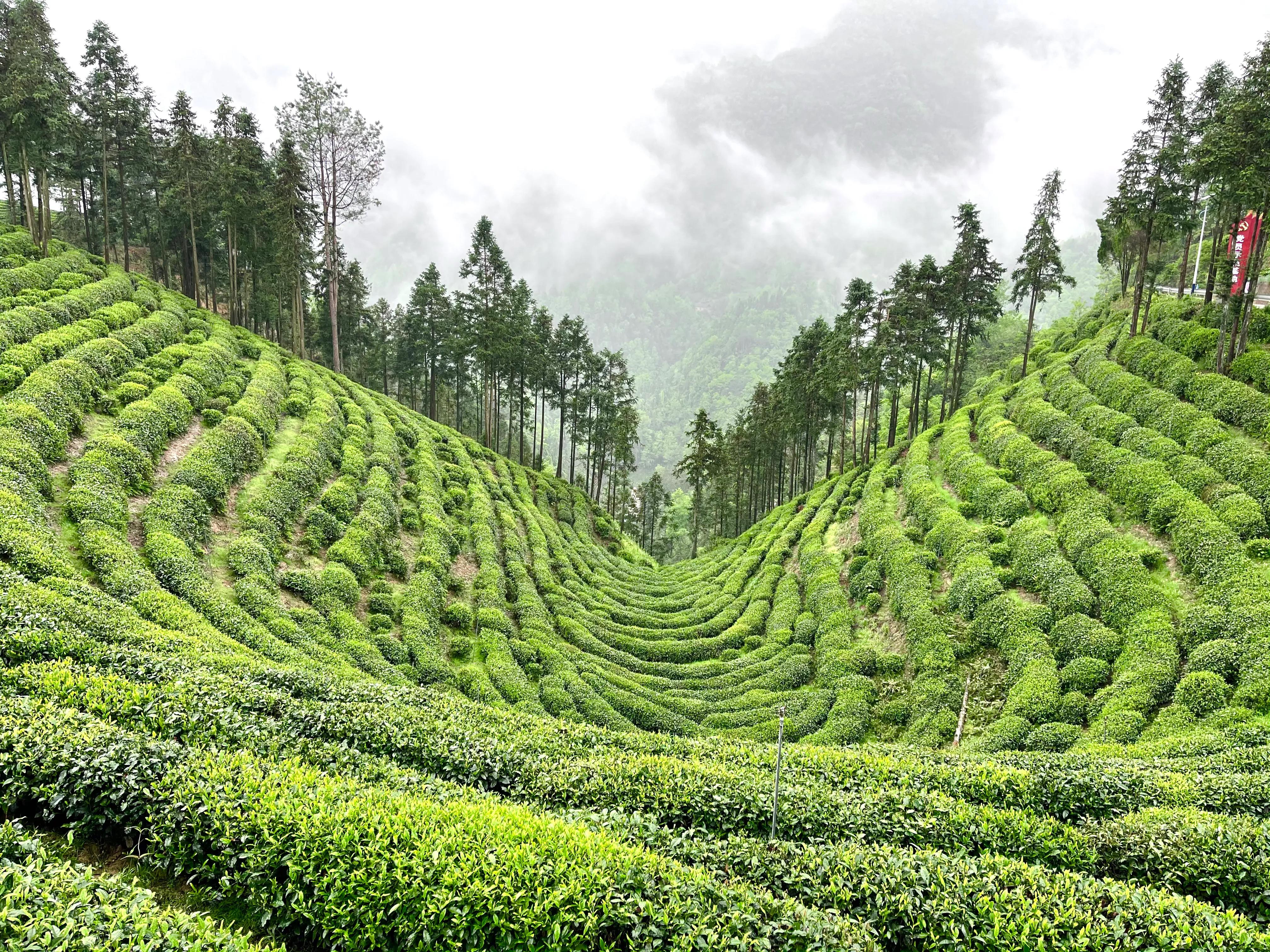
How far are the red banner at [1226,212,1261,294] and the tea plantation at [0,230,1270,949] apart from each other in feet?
8.22

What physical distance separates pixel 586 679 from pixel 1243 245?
4351 centimetres

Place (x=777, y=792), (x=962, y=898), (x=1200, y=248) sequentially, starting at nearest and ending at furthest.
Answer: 1. (x=962, y=898)
2. (x=777, y=792)
3. (x=1200, y=248)

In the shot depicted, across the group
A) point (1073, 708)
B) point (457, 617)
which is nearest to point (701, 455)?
point (457, 617)

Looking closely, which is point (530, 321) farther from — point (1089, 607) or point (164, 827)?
point (164, 827)

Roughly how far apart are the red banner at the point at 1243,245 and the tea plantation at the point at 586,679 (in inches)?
98.6

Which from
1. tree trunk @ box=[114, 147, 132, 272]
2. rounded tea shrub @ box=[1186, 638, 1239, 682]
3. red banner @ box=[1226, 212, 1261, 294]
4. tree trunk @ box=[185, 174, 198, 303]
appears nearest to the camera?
rounded tea shrub @ box=[1186, 638, 1239, 682]

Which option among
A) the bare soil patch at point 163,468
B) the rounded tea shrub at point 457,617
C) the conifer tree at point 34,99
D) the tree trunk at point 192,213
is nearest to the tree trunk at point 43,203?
the conifer tree at point 34,99

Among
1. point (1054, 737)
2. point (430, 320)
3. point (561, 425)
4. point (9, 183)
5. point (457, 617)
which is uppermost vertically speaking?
point (9, 183)

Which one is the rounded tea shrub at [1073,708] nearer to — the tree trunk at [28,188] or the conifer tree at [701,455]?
the conifer tree at [701,455]

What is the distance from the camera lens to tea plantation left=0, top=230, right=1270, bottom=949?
679 cm

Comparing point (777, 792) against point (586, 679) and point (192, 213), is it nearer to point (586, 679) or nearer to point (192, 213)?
point (586, 679)

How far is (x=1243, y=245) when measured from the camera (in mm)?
33812

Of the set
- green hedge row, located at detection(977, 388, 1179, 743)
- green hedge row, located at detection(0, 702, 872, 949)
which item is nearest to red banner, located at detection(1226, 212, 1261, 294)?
green hedge row, located at detection(977, 388, 1179, 743)

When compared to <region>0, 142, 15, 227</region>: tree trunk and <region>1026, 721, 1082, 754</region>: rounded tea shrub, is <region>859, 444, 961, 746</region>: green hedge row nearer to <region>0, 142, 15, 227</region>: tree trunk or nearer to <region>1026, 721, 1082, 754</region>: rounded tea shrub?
<region>1026, 721, 1082, 754</region>: rounded tea shrub
